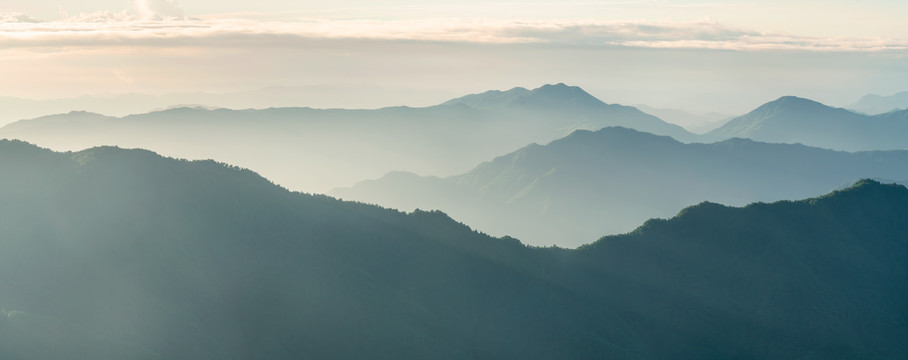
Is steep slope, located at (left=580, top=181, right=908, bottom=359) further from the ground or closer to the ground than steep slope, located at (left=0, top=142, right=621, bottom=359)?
closer to the ground

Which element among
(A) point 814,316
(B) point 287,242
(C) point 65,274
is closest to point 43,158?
(C) point 65,274

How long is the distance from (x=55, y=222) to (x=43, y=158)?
843 inches

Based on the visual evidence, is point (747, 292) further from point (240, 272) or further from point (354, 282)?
point (240, 272)

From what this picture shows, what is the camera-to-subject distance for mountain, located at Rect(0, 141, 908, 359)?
119250 mm

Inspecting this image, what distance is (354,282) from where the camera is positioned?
→ 142m

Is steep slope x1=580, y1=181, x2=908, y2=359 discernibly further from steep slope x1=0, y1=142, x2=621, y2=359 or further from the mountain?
steep slope x1=0, y1=142, x2=621, y2=359

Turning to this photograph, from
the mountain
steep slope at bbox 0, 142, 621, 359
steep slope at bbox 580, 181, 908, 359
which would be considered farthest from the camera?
steep slope at bbox 580, 181, 908, 359

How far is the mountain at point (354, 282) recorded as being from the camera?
119 metres

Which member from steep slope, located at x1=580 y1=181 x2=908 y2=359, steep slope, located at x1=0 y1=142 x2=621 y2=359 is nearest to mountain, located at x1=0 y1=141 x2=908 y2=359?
steep slope, located at x1=0 y1=142 x2=621 y2=359

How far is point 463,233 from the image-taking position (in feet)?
561

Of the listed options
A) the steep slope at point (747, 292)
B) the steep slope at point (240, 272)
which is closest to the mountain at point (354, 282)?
the steep slope at point (240, 272)

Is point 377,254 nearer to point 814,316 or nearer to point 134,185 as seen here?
point 134,185

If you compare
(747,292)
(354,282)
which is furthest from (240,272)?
(747,292)

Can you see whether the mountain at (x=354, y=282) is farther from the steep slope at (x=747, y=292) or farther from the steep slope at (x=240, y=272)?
the steep slope at (x=747, y=292)
